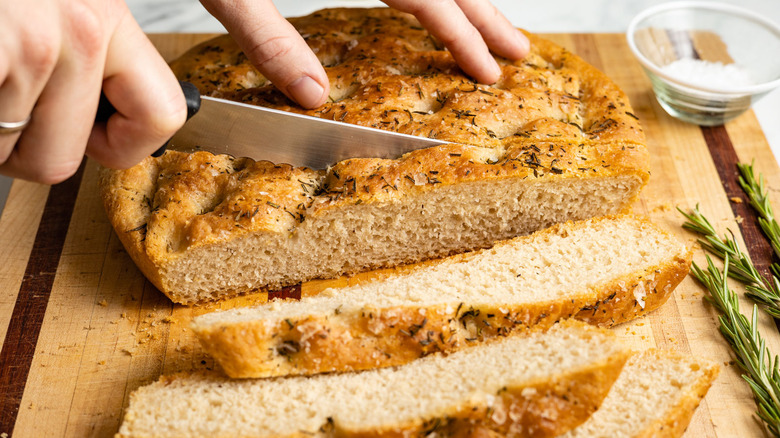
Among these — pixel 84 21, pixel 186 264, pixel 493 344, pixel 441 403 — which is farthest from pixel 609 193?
pixel 84 21

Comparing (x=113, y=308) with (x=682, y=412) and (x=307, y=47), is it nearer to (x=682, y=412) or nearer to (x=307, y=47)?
(x=307, y=47)

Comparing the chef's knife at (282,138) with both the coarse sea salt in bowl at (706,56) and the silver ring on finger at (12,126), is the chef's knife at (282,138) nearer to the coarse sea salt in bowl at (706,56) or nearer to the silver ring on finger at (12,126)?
the silver ring on finger at (12,126)

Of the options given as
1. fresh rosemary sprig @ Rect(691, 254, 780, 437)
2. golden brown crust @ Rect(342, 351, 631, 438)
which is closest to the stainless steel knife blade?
golden brown crust @ Rect(342, 351, 631, 438)

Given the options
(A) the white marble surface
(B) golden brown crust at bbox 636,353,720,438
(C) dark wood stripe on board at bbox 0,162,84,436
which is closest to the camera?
(B) golden brown crust at bbox 636,353,720,438

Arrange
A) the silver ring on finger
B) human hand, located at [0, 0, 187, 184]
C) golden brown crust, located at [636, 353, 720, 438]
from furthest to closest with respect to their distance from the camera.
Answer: golden brown crust, located at [636, 353, 720, 438]
the silver ring on finger
human hand, located at [0, 0, 187, 184]

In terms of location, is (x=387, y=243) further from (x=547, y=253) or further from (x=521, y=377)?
(x=521, y=377)

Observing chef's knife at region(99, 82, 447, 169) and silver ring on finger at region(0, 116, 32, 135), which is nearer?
silver ring on finger at region(0, 116, 32, 135)

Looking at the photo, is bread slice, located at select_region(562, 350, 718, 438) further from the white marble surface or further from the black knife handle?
the white marble surface
